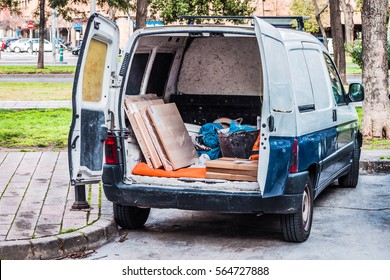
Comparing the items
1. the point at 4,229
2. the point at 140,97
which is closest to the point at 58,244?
the point at 4,229

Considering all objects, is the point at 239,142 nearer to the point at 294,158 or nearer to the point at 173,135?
the point at 173,135

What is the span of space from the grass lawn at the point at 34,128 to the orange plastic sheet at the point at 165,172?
19.4 feet

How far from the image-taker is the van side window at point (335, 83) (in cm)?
1005

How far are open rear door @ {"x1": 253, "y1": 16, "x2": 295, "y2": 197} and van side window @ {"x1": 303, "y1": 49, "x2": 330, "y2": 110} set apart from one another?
1.10 metres

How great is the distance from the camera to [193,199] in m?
8.16

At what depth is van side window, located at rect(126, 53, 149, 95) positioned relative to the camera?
9453mm

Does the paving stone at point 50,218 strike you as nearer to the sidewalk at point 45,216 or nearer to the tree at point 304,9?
the sidewalk at point 45,216

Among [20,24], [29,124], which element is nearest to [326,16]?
[20,24]

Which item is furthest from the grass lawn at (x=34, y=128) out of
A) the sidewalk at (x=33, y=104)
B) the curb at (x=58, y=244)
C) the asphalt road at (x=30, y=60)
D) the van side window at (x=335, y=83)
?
the asphalt road at (x=30, y=60)

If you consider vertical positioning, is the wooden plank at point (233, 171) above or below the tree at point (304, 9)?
below

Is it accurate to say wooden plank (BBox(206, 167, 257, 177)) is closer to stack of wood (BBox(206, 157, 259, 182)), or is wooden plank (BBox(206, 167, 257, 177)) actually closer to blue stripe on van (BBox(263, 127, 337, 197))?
stack of wood (BBox(206, 157, 259, 182))

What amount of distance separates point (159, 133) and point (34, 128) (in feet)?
26.7

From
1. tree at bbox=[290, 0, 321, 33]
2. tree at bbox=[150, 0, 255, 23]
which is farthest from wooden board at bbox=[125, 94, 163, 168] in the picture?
tree at bbox=[290, 0, 321, 33]

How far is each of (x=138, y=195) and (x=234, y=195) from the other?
93 centimetres
